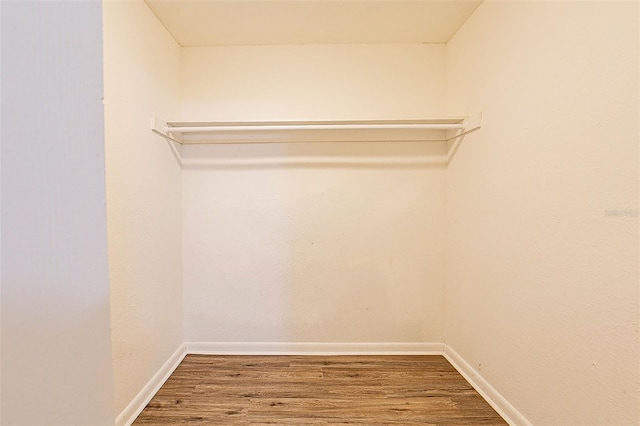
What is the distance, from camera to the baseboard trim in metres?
1.92

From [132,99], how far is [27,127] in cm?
124

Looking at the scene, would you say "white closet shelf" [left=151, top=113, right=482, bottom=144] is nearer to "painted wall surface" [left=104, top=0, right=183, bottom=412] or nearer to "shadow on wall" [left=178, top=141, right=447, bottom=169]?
"shadow on wall" [left=178, top=141, right=447, bottom=169]

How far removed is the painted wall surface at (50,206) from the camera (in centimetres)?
35

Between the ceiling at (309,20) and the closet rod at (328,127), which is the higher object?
the ceiling at (309,20)

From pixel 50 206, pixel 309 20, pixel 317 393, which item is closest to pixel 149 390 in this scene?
pixel 317 393

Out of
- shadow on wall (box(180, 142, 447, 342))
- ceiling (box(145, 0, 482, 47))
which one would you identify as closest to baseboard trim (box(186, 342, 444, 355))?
shadow on wall (box(180, 142, 447, 342))

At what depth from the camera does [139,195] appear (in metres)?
1.41

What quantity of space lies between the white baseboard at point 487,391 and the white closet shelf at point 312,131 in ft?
4.61

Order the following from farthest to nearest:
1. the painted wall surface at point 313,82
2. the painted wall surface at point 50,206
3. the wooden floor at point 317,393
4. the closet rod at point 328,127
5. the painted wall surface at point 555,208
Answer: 1. the painted wall surface at point 313,82
2. the closet rod at point 328,127
3. the wooden floor at point 317,393
4. the painted wall surface at point 555,208
5. the painted wall surface at point 50,206

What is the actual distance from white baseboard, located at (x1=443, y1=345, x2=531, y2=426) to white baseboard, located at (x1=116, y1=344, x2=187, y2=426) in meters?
1.79

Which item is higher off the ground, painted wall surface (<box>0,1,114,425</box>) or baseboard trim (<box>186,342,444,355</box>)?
painted wall surface (<box>0,1,114,425</box>)

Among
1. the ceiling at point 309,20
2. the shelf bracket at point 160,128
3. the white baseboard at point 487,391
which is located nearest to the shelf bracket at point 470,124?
the ceiling at point 309,20

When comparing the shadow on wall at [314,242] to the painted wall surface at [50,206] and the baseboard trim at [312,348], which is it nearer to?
the baseboard trim at [312,348]

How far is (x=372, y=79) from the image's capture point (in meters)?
1.87
